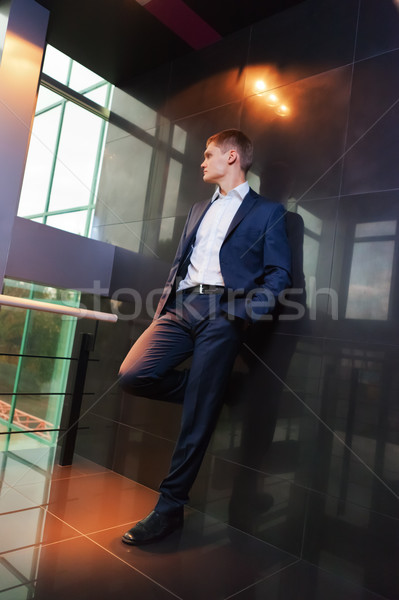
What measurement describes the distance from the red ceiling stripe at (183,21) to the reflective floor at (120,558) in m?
2.48

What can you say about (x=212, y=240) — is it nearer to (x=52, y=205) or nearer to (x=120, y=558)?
(x=120, y=558)

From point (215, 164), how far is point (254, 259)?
516mm

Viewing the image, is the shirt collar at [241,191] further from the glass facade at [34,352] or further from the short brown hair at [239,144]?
the glass facade at [34,352]

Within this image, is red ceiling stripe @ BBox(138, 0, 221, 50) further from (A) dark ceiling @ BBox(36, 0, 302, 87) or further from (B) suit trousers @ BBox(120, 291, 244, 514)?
(B) suit trousers @ BBox(120, 291, 244, 514)

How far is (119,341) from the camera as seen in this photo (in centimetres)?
269

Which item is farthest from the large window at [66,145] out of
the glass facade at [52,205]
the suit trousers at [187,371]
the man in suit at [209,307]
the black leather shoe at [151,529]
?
the black leather shoe at [151,529]

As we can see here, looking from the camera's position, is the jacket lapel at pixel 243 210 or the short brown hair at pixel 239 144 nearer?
the jacket lapel at pixel 243 210

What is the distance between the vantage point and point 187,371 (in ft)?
6.68

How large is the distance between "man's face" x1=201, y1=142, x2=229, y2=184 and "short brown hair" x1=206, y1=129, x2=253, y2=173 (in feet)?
0.09

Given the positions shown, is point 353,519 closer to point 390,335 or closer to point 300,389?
point 300,389

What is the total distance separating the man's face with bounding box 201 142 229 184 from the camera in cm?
206

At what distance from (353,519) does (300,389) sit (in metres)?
0.50

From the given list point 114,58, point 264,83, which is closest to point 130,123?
point 114,58

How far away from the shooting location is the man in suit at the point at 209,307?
1774 millimetres
